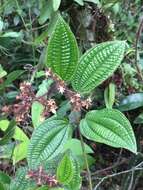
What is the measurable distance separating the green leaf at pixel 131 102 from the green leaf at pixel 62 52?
53cm

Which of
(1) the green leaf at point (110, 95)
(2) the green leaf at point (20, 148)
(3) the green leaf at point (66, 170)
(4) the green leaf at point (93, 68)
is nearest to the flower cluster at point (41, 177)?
(3) the green leaf at point (66, 170)

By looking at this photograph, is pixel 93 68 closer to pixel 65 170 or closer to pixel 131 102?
pixel 65 170

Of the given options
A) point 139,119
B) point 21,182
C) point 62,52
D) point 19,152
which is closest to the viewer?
point 62,52

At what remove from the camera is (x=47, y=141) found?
67 centimetres

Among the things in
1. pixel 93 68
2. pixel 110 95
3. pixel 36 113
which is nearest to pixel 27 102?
pixel 93 68

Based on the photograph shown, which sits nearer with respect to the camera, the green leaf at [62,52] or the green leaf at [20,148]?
the green leaf at [62,52]

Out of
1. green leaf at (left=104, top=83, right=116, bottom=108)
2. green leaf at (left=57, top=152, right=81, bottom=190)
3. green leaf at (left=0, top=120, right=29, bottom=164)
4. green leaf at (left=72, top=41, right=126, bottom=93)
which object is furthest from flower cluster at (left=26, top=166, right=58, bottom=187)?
green leaf at (left=104, top=83, right=116, bottom=108)

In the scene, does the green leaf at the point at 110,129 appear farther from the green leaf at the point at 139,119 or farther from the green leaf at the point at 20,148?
the green leaf at the point at 139,119

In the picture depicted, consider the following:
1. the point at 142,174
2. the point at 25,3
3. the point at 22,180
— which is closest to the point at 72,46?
the point at 22,180

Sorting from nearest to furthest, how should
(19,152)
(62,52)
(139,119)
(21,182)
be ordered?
(62,52) < (21,182) < (19,152) < (139,119)

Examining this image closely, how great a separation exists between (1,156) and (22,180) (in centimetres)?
21

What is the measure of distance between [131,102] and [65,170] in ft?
1.76

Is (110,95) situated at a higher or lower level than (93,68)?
lower

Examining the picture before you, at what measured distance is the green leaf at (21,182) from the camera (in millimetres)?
739
